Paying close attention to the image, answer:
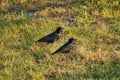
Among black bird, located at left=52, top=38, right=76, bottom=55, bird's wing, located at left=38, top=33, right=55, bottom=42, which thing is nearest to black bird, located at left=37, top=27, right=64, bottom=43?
bird's wing, located at left=38, top=33, right=55, bottom=42

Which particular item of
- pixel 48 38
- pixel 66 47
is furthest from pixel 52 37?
pixel 66 47

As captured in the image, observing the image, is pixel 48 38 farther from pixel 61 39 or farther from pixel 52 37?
pixel 61 39

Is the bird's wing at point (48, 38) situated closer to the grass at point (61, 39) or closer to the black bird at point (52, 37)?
the black bird at point (52, 37)

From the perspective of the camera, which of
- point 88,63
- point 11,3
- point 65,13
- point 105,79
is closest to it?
point 105,79

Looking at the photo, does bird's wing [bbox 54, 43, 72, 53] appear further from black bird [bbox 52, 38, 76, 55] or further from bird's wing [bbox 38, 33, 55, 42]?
bird's wing [bbox 38, 33, 55, 42]

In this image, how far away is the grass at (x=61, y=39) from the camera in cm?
924

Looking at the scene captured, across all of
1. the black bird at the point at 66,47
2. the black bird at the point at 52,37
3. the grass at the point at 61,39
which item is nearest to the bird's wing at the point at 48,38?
the black bird at the point at 52,37

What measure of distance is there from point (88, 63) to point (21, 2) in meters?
5.28

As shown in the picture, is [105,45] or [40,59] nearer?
[40,59]

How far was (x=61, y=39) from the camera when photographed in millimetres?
11289

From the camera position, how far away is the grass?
9242mm

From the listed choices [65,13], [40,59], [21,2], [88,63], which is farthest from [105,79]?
[21,2]

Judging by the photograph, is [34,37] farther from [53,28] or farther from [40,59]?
[40,59]

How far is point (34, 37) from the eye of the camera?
37.5 feet
